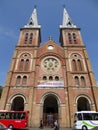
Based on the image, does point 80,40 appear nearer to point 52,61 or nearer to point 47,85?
point 52,61

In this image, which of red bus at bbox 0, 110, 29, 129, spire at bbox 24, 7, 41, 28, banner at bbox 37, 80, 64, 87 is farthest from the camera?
spire at bbox 24, 7, 41, 28

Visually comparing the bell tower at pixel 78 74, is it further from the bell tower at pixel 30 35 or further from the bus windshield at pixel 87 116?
the bell tower at pixel 30 35

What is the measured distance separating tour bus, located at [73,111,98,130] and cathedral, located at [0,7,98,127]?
3.38 meters

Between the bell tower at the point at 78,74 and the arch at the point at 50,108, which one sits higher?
the bell tower at the point at 78,74

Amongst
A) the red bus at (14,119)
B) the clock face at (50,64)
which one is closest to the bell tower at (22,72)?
the clock face at (50,64)

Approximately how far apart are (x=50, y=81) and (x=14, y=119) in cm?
1066

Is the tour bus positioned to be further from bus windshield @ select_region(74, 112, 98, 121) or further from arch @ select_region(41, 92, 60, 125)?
arch @ select_region(41, 92, 60, 125)

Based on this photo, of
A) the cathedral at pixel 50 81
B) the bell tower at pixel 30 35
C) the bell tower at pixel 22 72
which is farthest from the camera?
the bell tower at pixel 30 35

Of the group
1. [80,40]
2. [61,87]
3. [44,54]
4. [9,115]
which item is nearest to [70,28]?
[80,40]

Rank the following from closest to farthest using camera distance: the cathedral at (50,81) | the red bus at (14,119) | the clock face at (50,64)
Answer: the red bus at (14,119) < the cathedral at (50,81) < the clock face at (50,64)

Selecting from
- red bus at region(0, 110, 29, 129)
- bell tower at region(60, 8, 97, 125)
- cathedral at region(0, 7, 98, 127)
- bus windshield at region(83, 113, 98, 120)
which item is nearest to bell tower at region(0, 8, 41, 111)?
cathedral at region(0, 7, 98, 127)

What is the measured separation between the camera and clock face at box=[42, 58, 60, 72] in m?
31.0

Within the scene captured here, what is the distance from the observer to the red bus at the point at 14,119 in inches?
822

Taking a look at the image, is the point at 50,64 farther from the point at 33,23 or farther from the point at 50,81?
the point at 33,23
